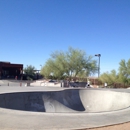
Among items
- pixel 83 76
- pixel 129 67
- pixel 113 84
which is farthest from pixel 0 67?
pixel 129 67

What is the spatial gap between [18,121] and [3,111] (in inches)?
79.3

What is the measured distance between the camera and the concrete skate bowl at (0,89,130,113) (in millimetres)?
13113

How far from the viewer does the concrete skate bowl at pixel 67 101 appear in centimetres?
1311

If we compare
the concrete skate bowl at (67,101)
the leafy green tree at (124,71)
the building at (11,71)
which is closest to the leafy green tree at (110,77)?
the leafy green tree at (124,71)

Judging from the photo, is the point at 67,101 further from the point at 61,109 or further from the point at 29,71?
the point at 29,71

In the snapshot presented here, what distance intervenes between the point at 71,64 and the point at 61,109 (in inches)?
1148

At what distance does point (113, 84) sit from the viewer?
35.6 m

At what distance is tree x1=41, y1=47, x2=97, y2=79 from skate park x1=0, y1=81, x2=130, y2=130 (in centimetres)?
2340

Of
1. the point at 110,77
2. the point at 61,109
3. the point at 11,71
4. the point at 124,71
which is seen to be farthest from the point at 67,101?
the point at 11,71

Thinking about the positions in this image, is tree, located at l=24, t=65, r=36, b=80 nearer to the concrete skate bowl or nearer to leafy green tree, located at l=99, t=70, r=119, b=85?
leafy green tree, located at l=99, t=70, r=119, b=85

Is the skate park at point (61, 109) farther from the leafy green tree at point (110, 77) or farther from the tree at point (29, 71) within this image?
the tree at point (29, 71)

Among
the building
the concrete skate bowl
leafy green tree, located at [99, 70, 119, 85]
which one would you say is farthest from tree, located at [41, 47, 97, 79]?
the concrete skate bowl

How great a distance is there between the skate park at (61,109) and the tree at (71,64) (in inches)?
921

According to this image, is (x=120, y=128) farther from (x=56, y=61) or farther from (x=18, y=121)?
(x=56, y=61)
